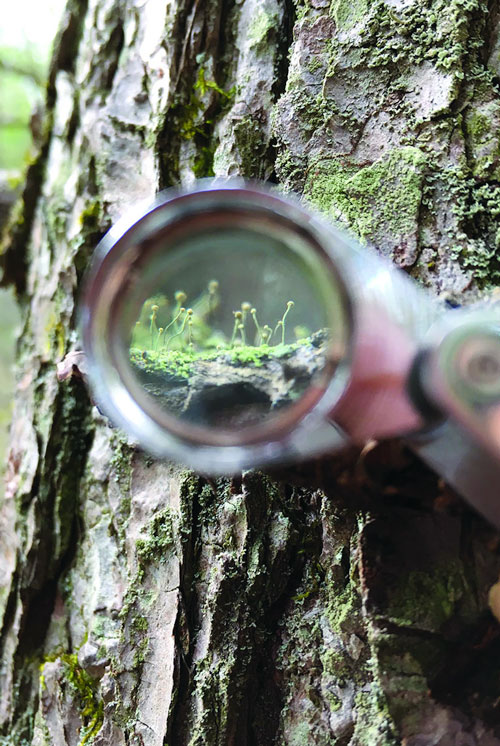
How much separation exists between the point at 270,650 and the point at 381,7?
890mm

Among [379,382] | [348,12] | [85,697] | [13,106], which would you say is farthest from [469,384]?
[13,106]

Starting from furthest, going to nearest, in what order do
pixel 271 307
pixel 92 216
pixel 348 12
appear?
pixel 92 216, pixel 348 12, pixel 271 307

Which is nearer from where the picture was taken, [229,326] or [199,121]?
[229,326]

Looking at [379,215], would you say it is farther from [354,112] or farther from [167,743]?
[167,743]

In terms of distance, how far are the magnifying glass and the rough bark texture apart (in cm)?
9

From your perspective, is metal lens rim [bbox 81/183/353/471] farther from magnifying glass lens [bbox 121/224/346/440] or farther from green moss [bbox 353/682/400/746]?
green moss [bbox 353/682/400/746]

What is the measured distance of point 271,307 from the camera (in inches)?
24.2

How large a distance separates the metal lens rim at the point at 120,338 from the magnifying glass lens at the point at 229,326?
0.01m

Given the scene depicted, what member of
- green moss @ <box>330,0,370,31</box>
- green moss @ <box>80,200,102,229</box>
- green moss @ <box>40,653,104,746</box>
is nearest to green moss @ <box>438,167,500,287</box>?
green moss @ <box>330,0,370,31</box>

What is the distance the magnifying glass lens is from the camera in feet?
1.75

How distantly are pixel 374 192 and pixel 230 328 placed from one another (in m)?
0.31

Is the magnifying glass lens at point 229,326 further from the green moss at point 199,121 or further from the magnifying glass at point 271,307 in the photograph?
the green moss at point 199,121

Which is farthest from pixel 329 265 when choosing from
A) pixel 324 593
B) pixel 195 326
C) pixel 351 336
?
pixel 324 593

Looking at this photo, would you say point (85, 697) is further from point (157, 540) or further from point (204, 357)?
point (204, 357)
